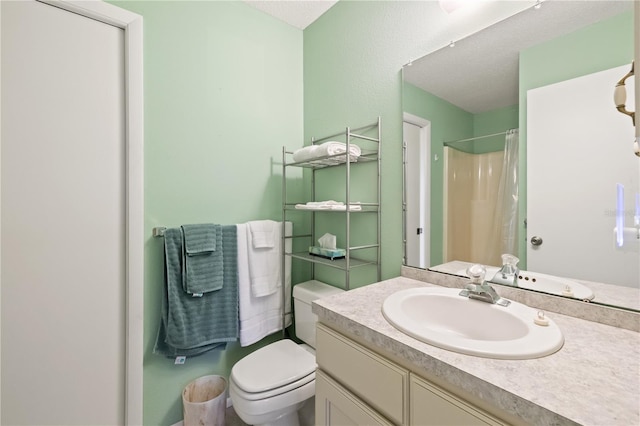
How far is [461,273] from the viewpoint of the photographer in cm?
110

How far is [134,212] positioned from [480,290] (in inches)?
59.6

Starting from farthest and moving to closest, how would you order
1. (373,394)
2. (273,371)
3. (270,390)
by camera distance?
(273,371)
(270,390)
(373,394)

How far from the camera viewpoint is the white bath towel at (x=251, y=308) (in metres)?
1.51

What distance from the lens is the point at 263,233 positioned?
1611 millimetres

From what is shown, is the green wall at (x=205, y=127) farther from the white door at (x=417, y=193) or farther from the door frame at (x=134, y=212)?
the white door at (x=417, y=193)

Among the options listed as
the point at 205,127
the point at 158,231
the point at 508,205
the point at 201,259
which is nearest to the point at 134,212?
the point at 158,231

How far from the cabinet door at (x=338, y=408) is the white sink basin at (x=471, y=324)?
0.26 meters

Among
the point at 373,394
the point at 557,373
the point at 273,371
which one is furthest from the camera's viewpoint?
the point at 273,371

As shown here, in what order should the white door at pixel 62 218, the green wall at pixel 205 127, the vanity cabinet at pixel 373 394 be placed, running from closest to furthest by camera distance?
the vanity cabinet at pixel 373 394 → the white door at pixel 62 218 → the green wall at pixel 205 127

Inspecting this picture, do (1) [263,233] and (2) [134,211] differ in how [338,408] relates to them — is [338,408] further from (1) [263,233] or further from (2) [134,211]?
(2) [134,211]

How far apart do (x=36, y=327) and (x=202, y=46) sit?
5.09 feet

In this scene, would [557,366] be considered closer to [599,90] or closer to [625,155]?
[625,155]

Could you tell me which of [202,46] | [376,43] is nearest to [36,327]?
[202,46]

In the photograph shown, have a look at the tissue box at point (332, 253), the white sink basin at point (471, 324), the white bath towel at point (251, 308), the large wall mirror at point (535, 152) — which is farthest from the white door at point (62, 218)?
the large wall mirror at point (535, 152)
